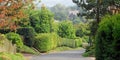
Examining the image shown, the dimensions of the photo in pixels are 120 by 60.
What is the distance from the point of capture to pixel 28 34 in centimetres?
5984

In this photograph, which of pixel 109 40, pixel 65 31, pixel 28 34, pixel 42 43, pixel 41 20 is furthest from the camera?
pixel 65 31

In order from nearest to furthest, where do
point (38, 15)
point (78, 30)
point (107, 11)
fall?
point (107, 11), point (38, 15), point (78, 30)

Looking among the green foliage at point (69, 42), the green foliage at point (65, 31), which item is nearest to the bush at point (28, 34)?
the green foliage at point (69, 42)

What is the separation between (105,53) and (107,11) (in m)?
34.7

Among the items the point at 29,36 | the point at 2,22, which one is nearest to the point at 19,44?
the point at 29,36

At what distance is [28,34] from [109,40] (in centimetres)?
4449

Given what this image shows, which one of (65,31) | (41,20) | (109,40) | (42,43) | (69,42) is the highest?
(109,40)

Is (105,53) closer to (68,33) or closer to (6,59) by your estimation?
(6,59)

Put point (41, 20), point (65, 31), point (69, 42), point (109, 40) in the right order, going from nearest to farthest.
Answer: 1. point (109, 40)
2. point (41, 20)
3. point (69, 42)
4. point (65, 31)

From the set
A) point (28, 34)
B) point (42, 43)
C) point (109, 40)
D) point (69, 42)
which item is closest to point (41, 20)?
point (42, 43)

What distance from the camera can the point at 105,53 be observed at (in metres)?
16.0

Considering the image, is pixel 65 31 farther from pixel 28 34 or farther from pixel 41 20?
pixel 28 34

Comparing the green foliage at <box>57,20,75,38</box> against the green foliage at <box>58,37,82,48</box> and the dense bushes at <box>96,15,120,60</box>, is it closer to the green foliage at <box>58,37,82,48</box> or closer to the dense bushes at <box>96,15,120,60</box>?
the green foliage at <box>58,37,82,48</box>

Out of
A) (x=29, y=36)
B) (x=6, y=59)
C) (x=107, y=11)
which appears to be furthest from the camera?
(x=29, y=36)
